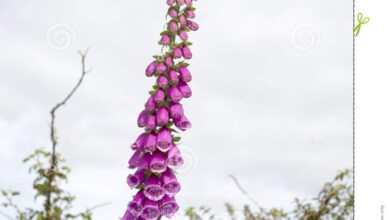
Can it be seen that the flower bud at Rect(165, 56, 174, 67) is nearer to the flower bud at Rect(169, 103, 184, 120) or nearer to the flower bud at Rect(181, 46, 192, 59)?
the flower bud at Rect(181, 46, 192, 59)

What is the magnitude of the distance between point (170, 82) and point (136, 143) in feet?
2.09

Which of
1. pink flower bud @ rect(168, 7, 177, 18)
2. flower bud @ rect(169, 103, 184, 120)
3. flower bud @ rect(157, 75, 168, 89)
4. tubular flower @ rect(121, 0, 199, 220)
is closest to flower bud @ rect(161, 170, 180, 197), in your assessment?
tubular flower @ rect(121, 0, 199, 220)

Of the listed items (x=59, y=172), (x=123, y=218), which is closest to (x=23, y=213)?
(x=59, y=172)

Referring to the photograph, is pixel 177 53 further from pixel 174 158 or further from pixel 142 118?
pixel 174 158

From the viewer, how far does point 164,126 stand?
5945 mm

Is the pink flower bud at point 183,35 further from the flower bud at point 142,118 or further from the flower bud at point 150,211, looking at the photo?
the flower bud at point 150,211

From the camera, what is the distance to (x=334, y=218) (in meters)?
8.37

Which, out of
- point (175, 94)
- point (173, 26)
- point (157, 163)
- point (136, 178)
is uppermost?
point (173, 26)

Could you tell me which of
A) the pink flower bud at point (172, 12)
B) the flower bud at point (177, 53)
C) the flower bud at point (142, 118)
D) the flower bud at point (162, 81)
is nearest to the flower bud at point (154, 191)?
the flower bud at point (142, 118)

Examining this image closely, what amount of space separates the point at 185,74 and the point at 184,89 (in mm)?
137

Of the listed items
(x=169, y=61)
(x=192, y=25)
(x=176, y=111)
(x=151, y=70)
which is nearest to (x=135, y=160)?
(x=176, y=111)

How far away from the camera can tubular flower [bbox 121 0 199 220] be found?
230 inches
